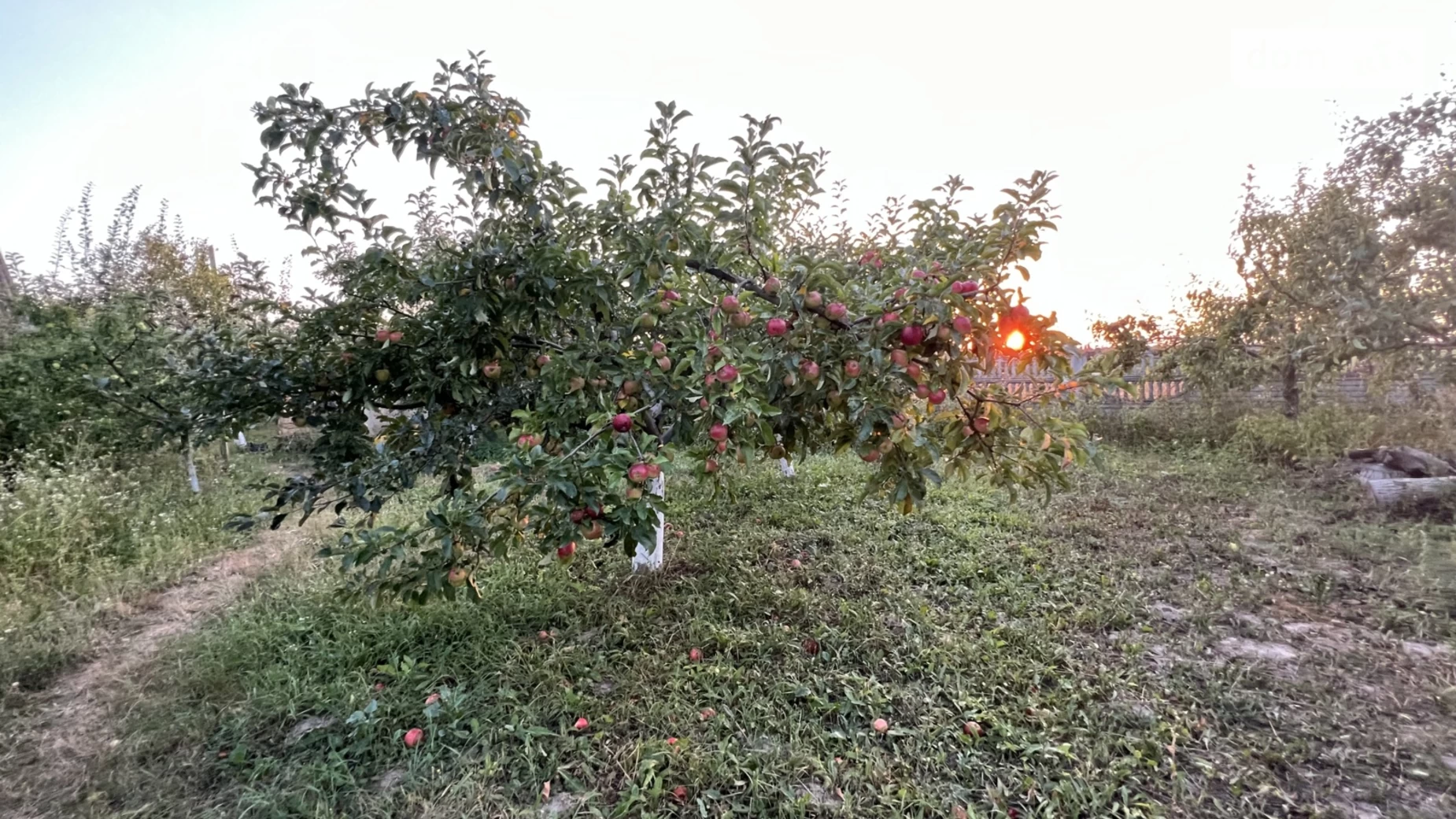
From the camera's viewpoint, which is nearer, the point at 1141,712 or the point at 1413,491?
the point at 1141,712

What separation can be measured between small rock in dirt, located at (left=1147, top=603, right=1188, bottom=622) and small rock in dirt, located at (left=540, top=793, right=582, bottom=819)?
275cm

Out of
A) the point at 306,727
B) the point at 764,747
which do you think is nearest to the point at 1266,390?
the point at 764,747

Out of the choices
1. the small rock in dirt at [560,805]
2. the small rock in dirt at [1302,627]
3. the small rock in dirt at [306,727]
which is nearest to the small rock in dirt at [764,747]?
the small rock in dirt at [560,805]

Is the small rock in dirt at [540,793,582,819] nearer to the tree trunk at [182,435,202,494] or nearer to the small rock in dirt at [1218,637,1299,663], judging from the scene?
the small rock in dirt at [1218,637,1299,663]

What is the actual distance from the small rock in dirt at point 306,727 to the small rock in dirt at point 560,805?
943 mm

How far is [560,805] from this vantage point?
188 centimetres

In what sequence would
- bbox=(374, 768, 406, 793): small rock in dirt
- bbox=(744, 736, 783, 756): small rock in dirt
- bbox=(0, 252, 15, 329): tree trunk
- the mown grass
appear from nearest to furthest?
bbox=(374, 768, 406, 793): small rock in dirt
bbox=(744, 736, 783, 756): small rock in dirt
the mown grass
bbox=(0, 252, 15, 329): tree trunk

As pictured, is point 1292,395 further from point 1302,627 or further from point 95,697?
point 95,697

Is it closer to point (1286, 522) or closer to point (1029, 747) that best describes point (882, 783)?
point (1029, 747)

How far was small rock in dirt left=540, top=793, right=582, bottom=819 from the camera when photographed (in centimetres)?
185

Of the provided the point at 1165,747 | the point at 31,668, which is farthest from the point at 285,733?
the point at 1165,747

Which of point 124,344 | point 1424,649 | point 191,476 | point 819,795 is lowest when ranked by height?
point 819,795

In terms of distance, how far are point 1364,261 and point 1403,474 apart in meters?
2.55

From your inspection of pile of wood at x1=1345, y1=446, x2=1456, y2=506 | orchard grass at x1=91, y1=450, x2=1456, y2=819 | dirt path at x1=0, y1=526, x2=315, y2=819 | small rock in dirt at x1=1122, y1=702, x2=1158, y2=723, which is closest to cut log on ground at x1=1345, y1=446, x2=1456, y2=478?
pile of wood at x1=1345, y1=446, x2=1456, y2=506
